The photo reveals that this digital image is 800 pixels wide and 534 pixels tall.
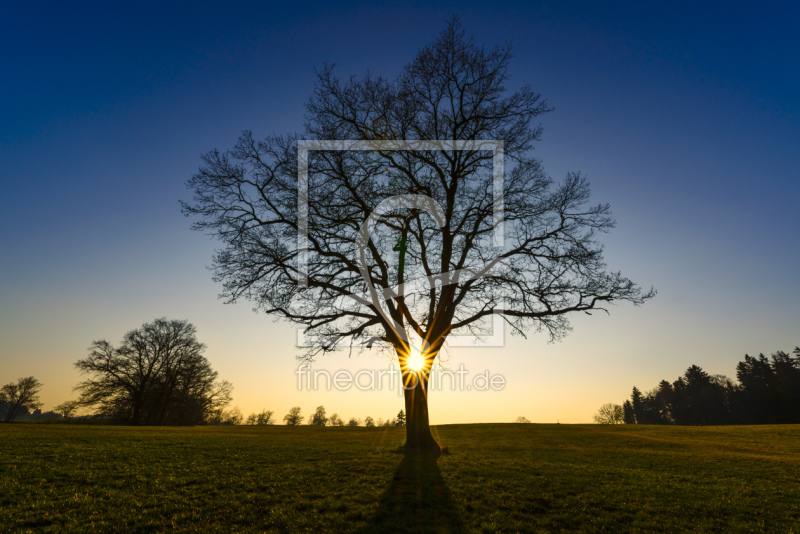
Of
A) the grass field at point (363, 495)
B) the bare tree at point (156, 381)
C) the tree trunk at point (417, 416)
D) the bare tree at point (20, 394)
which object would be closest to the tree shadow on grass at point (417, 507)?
the grass field at point (363, 495)

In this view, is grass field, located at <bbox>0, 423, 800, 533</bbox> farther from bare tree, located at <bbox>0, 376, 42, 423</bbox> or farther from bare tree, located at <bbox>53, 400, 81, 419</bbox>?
bare tree, located at <bbox>0, 376, 42, 423</bbox>

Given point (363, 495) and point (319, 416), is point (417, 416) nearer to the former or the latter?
point (363, 495)

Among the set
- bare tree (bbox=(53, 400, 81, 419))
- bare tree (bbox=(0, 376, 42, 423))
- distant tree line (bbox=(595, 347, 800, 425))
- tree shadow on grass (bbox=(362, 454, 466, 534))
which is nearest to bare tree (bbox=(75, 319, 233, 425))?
bare tree (bbox=(53, 400, 81, 419))

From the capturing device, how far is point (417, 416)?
15.0m

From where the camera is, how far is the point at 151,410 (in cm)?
4906

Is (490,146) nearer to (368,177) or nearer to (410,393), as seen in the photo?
(368,177)

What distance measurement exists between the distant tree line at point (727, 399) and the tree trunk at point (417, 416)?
273 ft

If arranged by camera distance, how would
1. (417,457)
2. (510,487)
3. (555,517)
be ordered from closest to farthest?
(555,517) → (510,487) → (417,457)

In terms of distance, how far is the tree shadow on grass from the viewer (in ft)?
20.8

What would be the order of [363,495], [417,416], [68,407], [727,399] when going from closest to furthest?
[363,495] → [417,416] → [68,407] → [727,399]

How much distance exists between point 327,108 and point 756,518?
17633 mm

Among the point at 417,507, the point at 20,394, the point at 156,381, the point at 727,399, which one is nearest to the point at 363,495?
the point at 417,507

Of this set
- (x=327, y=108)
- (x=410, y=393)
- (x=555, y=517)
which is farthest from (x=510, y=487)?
(x=327, y=108)

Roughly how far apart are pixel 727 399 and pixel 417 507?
10631 centimetres
